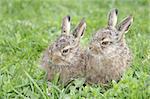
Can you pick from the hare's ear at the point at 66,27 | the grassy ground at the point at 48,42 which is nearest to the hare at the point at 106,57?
the grassy ground at the point at 48,42

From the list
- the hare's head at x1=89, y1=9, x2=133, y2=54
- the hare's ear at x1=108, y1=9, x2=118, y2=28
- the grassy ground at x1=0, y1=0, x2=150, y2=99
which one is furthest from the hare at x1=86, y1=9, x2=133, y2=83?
the hare's ear at x1=108, y1=9, x2=118, y2=28

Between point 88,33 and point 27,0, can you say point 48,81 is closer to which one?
point 88,33

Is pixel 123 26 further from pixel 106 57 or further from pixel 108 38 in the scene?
pixel 106 57

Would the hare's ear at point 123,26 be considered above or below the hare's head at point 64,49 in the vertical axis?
above

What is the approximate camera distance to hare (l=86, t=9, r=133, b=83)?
18.5ft

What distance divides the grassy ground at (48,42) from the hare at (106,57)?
0.37 feet

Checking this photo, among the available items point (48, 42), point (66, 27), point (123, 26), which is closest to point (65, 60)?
point (66, 27)

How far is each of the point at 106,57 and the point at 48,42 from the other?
1.67 metres

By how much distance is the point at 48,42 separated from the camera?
23.6ft

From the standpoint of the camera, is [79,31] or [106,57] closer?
[106,57]

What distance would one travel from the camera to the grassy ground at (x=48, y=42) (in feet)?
17.3

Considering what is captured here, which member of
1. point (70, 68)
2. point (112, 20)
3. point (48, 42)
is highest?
point (112, 20)

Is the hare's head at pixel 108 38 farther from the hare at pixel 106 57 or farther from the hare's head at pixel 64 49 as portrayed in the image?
the hare's head at pixel 64 49

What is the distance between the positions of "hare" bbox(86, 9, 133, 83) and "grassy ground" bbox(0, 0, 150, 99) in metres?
0.11
